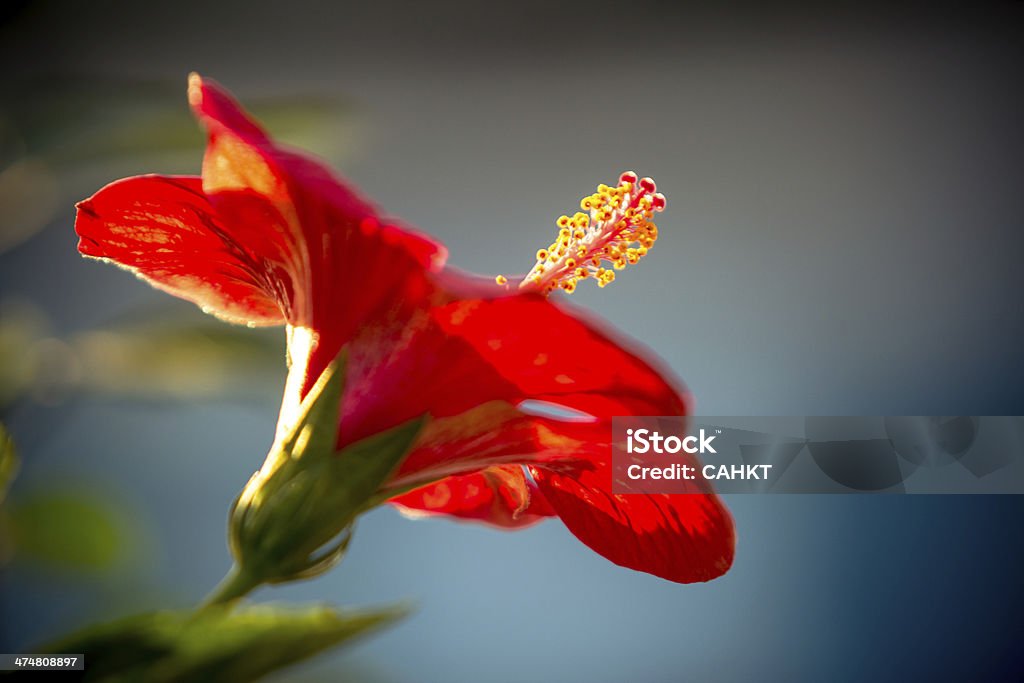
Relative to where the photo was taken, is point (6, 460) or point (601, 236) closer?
point (6, 460)

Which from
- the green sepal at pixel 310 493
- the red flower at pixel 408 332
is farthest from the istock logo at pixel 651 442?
the green sepal at pixel 310 493

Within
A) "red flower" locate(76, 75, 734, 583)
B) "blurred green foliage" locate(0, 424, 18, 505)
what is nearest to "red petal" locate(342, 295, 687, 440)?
"red flower" locate(76, 75, 734, 583)

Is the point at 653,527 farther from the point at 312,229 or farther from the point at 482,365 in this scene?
the point at 312,229

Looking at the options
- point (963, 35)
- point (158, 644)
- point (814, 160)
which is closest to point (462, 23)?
point (814, 160)

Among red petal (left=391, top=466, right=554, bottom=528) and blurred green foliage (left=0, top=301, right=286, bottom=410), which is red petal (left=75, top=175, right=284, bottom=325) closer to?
blurred green foliage (left=0, top=301, right=286, bottom=410)

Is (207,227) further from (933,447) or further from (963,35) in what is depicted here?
(963,35)

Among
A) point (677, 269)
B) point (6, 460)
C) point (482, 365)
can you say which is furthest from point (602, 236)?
point (677, 269)
